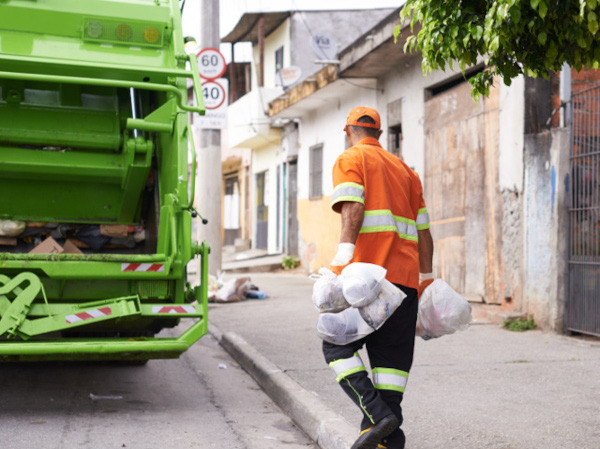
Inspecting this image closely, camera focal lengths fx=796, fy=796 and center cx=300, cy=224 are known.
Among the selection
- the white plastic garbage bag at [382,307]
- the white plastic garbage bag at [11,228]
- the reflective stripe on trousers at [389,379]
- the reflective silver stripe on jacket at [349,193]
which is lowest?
the reflective stripe on trousers at [389,379]

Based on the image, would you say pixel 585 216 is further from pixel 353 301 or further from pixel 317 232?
pixel 317 232

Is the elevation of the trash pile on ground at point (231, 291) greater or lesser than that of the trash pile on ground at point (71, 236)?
lesser

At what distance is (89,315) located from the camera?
4.96 m

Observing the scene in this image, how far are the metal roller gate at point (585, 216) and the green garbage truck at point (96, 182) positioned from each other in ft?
12.8

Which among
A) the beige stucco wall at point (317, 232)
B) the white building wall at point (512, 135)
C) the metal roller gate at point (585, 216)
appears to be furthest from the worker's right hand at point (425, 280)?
the beige stucco wall at point (317, 232)

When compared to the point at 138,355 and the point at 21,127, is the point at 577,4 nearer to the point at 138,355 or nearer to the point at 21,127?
the point at 138,355

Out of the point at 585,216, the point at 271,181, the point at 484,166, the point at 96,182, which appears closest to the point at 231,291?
the point at 484,166

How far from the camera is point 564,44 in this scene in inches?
136

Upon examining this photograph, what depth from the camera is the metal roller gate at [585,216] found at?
7438 millimetres

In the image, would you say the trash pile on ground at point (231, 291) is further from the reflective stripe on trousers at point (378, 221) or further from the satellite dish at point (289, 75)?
the satellite dish at point (289, 75)

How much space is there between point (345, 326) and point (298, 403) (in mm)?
1518

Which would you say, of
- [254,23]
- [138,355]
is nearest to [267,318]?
[138,355]

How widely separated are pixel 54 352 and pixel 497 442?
260 centimetres

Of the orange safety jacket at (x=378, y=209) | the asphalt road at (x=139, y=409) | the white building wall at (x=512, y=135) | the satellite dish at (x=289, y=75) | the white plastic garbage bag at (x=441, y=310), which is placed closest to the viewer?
the orange safety jacket at (x=378, y=209)
